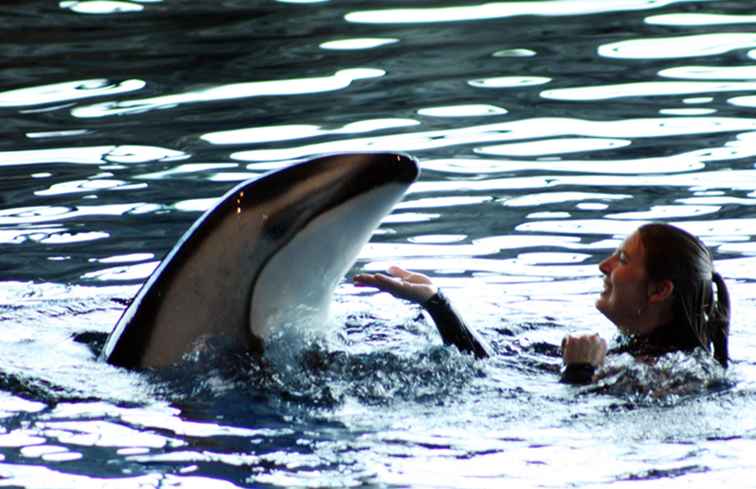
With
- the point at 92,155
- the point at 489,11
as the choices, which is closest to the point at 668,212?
the point at 92,155

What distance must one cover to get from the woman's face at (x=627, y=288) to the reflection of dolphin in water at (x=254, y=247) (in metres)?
1.10

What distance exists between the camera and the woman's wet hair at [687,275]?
619 centimetres

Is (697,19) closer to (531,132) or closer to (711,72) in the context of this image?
(711,72)

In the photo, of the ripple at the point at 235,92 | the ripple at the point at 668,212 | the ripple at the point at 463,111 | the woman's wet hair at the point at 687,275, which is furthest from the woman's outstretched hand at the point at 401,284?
the ripple at the point at 235,92

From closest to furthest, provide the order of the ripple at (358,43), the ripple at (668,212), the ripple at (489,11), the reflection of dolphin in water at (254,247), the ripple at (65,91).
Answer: the reflection of dolphin in water at (254,247)
the ripple at (668,212)
the ripple at (65,91)
the ripple at (358,43)
the ripple at (489,11)

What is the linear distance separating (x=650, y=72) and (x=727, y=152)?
2.09 meters

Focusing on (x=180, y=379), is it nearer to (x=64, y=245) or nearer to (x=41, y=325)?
(x=41, y=325)

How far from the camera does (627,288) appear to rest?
6262 millimetres

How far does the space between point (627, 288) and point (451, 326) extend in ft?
2.31

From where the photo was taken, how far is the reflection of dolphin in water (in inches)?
220

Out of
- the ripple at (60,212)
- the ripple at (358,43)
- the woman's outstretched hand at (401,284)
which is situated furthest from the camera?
the ripple at (358,43)

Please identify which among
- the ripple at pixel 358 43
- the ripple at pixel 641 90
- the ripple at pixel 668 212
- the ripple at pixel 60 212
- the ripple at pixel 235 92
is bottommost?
the ripple at pixel 668 212

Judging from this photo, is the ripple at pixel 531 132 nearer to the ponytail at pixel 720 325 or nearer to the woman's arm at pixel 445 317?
the woman's arm at pixel 445 317

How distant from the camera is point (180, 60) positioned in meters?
12.2
